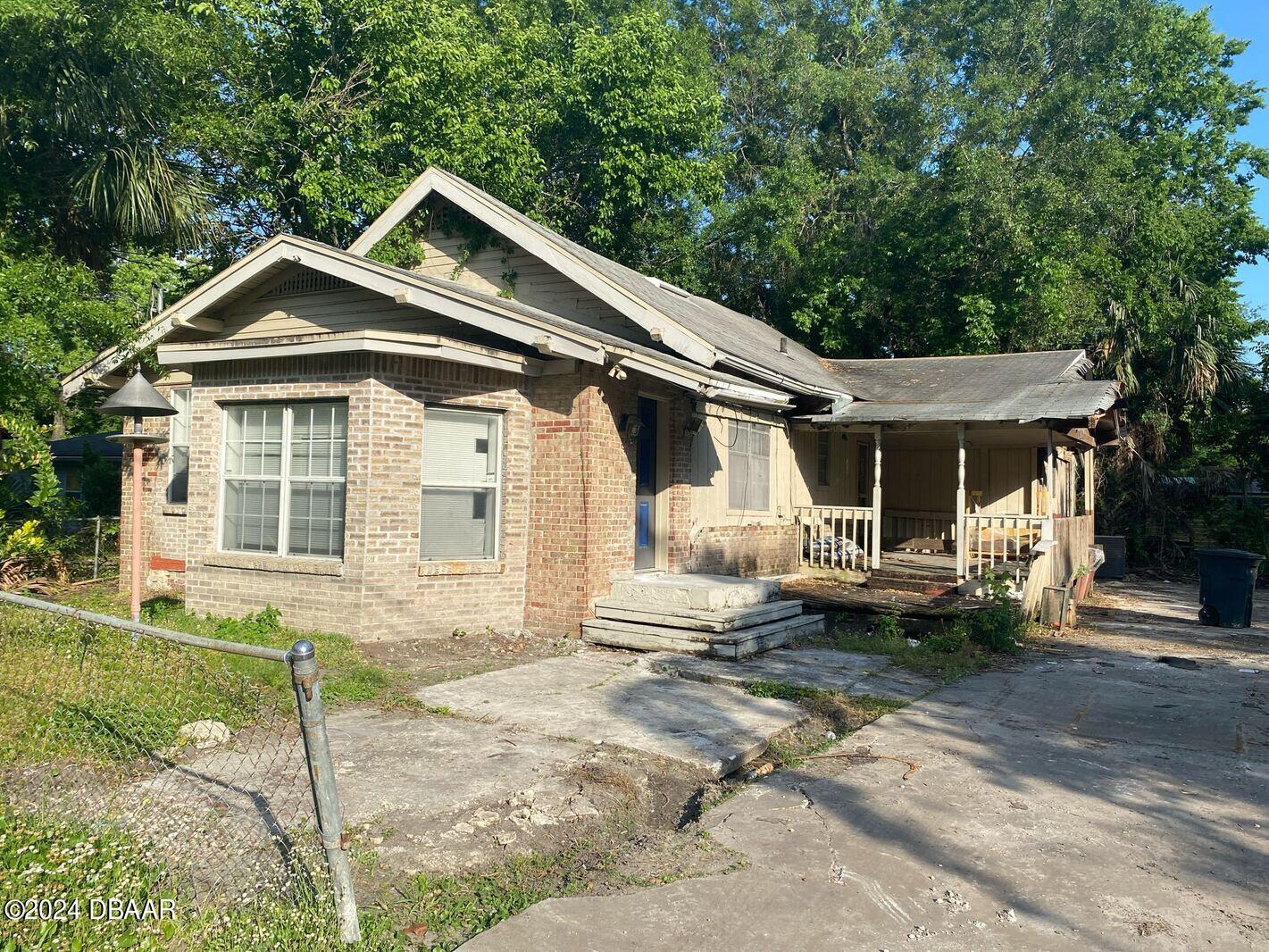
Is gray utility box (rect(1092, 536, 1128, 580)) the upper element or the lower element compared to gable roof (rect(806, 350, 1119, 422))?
lower

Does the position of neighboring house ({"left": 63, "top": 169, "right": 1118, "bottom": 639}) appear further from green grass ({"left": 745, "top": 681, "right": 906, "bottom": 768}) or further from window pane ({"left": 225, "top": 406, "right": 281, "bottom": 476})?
green grass ({"left": 745, "top": 681, "right": 906, "bottom": 768})

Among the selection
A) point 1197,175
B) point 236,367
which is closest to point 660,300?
point 236,367

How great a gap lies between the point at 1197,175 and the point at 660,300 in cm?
2312

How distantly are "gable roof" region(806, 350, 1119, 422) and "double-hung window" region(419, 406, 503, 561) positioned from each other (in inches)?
247

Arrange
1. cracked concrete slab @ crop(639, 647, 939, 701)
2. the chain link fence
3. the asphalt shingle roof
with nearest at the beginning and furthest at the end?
the chain link fence → cracked concrete slab @ crop(639, 647, 939, 701) → the asphalt shingle roof

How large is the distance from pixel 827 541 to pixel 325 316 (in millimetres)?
8453

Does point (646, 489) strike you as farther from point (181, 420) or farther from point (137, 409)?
point (181, 420)

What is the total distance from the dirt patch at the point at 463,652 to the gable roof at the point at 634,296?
381 centimetres

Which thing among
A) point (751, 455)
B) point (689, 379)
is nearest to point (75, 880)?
point (689, 379)

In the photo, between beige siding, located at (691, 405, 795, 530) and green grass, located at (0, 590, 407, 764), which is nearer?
green grass, located at (0, 590, 407, 764)

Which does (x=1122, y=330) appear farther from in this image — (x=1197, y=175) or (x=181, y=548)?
(x=181, y=548)

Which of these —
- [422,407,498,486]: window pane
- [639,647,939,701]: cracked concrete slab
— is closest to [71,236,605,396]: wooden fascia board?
[422,407,498,486]: window pane

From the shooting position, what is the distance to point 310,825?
455 cm

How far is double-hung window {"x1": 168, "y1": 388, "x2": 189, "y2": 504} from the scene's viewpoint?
12.3m
